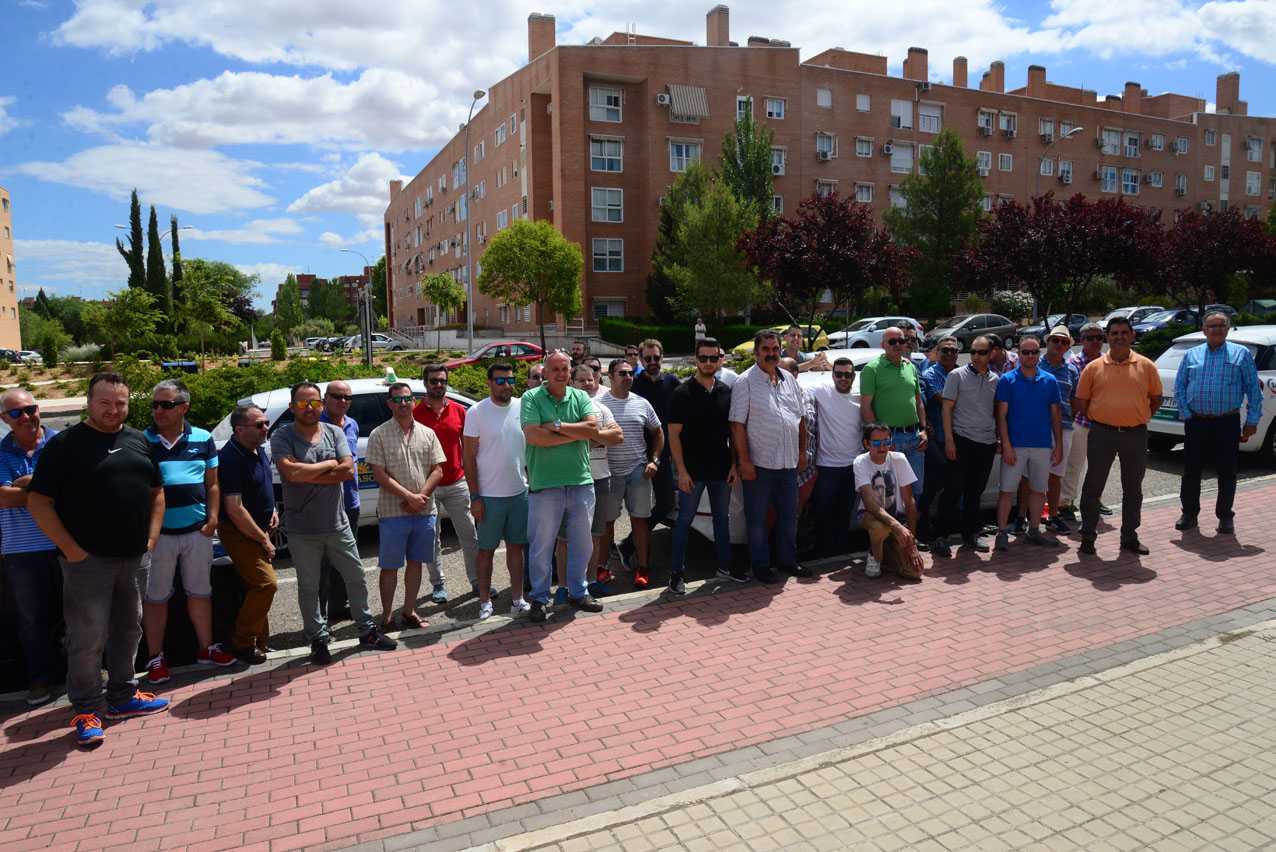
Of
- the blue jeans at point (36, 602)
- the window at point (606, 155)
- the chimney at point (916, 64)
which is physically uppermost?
the chimney at point (916, 64)

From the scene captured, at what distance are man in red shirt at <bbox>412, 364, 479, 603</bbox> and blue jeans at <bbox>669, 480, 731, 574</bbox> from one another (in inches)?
62.5

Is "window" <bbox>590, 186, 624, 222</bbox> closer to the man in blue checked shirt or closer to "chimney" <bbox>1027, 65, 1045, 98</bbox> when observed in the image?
"chimney" <bbox>1027, 65, 1045, 98</bbox>

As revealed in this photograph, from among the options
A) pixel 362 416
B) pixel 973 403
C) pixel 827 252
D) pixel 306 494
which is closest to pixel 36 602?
pixel 306 494

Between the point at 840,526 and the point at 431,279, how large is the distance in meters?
49.1

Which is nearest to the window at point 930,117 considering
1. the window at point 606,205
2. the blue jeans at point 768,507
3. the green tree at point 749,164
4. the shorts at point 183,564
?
the green tree at point 749,164

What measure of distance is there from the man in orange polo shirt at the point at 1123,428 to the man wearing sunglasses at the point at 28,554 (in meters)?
7.92

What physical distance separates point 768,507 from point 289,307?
458 ft

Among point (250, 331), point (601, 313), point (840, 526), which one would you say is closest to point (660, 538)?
point (840, 526)

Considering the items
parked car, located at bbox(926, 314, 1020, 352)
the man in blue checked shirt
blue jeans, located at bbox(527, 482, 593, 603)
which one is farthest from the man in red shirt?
parked car, located at bbox(926, 314, 1020, 352)

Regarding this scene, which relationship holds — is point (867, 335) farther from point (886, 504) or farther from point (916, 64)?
point (916, 64)

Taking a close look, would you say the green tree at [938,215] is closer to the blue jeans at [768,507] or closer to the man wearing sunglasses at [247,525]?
the blue jeans at [768,507]

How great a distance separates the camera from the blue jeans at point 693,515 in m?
6.49

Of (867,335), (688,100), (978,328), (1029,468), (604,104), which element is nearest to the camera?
(1029,468)

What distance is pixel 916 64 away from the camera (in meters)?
55.6
